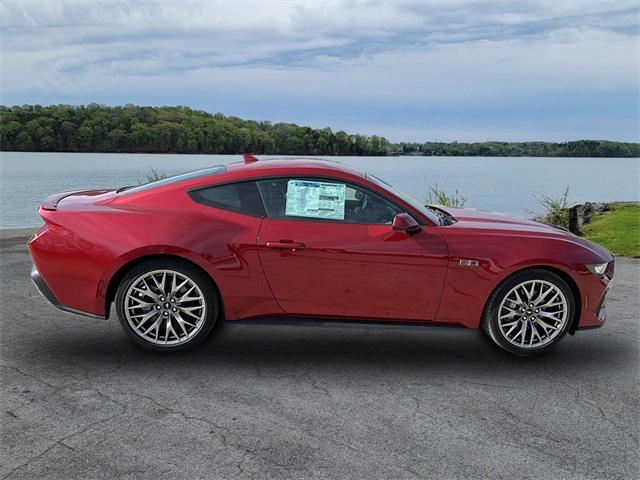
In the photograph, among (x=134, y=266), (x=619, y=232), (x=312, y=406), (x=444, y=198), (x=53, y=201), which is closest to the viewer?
(x=312, y=406)

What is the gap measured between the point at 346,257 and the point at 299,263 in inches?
14.5

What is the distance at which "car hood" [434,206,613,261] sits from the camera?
527 centimetres

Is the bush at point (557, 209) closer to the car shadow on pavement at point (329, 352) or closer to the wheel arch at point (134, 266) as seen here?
the car shadow on pavement at point (329, 352)

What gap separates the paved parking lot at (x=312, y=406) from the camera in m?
3.37

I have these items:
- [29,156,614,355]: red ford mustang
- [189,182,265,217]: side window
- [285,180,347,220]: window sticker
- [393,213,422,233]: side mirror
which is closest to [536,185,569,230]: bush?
[29,156,614,355]: red ford mustang

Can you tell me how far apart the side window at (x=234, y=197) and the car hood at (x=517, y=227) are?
1.67 m

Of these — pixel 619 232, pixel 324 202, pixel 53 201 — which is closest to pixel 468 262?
pixel 324 202

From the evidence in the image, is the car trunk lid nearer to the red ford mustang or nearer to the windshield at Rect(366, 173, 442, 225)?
the red ford mustang

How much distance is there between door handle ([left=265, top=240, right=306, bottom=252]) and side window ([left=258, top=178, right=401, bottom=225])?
220mm

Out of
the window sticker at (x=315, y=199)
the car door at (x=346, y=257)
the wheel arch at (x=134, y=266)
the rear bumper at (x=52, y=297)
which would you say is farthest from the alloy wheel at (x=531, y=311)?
the rear bumper at (x=52, y=297)

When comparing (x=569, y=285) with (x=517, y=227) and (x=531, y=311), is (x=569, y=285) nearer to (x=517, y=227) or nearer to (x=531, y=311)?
(x=531, y=311)

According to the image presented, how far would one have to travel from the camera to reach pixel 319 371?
189 inches

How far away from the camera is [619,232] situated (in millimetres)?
14312

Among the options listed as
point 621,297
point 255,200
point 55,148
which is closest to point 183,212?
point 255,200
